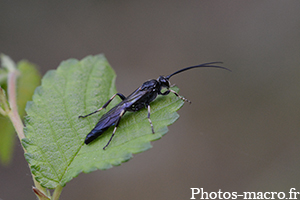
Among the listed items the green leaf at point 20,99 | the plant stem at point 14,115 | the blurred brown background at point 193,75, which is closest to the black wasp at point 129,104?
the plant stem at point 14,115

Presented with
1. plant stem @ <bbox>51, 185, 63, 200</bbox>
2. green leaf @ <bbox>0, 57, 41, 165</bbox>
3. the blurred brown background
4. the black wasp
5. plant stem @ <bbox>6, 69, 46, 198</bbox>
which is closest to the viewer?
plant stem @ <bbox>51, 185, 63, 200</bbox>

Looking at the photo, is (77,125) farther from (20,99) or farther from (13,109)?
(20,99)

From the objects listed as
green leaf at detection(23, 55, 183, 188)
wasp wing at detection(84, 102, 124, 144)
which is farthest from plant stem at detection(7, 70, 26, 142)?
wasp wing at detection(84, 102, 124, 144)

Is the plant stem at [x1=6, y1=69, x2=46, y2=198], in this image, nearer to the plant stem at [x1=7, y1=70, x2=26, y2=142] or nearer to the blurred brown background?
the plant stem at [x1=7, y1=70, x2=26, y2=142]

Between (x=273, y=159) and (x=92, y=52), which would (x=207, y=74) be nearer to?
(x=273, y=159)

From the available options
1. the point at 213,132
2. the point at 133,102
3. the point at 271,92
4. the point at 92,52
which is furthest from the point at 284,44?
the point at 133,102
